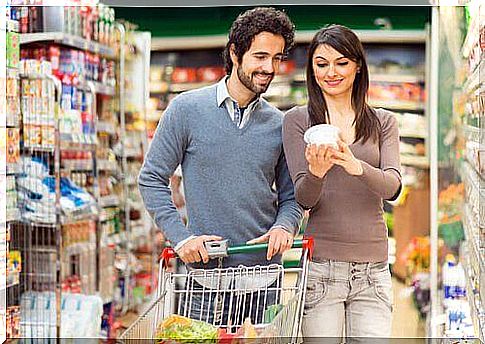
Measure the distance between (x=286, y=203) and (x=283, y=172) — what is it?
0.11 meters

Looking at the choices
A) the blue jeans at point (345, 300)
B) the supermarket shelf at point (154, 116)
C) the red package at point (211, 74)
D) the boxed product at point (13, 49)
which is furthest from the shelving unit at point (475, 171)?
the boxed product at point (13, 49)

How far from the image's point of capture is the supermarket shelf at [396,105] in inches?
135

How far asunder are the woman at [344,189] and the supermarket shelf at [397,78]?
47mm

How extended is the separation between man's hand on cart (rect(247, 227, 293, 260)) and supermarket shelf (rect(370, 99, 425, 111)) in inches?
22.0

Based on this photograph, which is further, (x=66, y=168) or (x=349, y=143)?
(x=66, y=168)

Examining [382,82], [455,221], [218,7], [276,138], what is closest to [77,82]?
[218,7]

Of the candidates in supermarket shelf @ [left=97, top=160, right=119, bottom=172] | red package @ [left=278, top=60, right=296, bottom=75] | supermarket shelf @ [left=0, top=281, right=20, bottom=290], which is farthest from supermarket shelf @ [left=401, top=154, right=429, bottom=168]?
supermarket shelf @ [left=0, top=281, right=20, bottom=290]

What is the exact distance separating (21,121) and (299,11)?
3.93 ft

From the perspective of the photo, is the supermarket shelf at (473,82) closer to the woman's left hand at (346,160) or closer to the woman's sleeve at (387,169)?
the woman's sleeve at (387,169)

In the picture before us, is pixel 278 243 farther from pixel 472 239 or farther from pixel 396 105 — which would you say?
pixel 472 239

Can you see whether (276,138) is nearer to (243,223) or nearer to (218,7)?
(243,223)

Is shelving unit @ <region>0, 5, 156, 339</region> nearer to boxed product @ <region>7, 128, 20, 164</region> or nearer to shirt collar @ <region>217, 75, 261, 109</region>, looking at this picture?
boxed product @ <region>7, 128, 20, 164</region>

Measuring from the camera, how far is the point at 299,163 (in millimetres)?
3346

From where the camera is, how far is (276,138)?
3.41 metres
